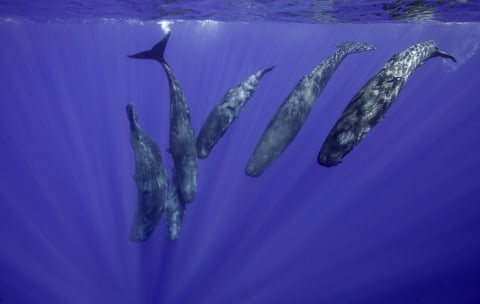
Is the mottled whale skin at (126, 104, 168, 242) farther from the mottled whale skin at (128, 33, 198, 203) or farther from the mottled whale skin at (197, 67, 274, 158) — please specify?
the mottled whale skin at (197, 67, 274, 158)

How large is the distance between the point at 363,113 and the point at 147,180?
6095mm

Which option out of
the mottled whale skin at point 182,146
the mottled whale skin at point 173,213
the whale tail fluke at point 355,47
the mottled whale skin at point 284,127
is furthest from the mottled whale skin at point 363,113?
the mottled whale skin at point 173,213

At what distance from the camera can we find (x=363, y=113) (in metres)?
7.23

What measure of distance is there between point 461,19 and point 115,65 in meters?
76.6

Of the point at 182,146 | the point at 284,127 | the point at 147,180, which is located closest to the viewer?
the point at 284,127

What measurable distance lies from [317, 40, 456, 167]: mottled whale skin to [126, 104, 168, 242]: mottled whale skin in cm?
497

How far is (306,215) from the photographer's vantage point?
1980 cm

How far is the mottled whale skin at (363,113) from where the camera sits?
22.9 ft

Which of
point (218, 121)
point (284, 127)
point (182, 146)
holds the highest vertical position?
point (284, 127)

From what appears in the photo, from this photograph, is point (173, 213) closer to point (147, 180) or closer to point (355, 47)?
point (147, 180)

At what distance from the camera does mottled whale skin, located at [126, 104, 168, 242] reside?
9.69 m

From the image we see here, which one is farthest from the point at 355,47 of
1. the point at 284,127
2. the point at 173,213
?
the point at 173,213

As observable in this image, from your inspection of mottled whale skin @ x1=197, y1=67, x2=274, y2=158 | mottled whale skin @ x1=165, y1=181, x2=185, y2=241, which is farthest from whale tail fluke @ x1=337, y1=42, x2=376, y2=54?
mottled whale skin @ x1=165, y1=181, x2=185, y2=241

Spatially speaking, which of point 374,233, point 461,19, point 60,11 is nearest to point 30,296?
point 60,11
